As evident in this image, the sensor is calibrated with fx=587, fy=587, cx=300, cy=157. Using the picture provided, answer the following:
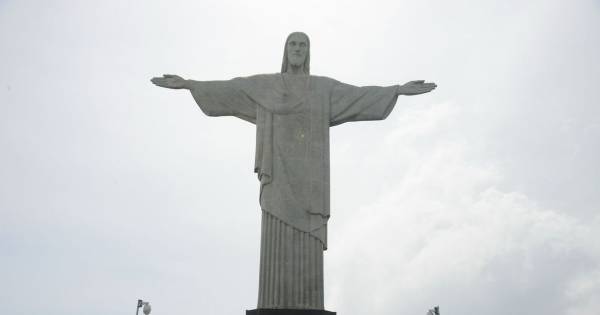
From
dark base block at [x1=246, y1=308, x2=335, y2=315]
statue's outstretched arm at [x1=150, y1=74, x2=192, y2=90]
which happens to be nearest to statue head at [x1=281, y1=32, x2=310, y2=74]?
statue's outstretched arm at [x1=150, y1=74, x2=192, y2=90]

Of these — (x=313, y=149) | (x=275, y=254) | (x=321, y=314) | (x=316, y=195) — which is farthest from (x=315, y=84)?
(x=321, y=314)

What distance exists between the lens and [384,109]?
14.1m

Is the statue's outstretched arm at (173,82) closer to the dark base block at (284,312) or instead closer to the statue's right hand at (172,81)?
the statue's right hand at (172,81)

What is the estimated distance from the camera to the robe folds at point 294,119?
12773 millimetres

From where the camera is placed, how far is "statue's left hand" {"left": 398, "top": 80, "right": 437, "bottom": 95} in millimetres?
13844

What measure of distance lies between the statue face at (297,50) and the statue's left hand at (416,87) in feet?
8.17

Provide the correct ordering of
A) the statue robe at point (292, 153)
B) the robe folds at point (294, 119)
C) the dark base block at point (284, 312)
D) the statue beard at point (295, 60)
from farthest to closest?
the statue beard at point (295, 60) → the robe folds at point (294, 119) → the statue robe at point (292, 153) → the dark base block at point (284, 312)

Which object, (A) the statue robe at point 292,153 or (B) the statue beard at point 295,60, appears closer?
(A) the statue robe at point 292,153

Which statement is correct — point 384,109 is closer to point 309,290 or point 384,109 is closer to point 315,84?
point 315,84

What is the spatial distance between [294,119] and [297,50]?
1.82m

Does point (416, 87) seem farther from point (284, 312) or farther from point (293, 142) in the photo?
point (284, 312)

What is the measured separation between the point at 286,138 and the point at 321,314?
3.96 meters

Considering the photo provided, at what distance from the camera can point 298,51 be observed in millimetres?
14164

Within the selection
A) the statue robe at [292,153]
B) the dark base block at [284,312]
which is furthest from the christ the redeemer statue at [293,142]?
the dark base block at [284,312]
